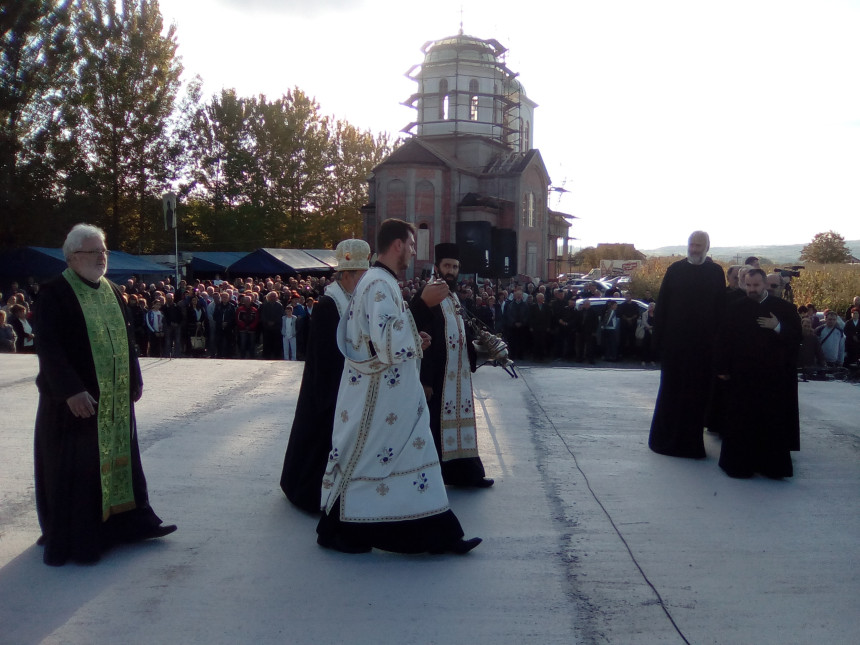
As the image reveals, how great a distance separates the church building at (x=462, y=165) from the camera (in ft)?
141

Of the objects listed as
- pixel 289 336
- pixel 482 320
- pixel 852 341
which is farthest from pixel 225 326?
pixel 852 341

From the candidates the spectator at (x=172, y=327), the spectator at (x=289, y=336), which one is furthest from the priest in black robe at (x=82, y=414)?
the spectator at (x=172, y=327)

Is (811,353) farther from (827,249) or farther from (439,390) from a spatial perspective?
(827,249)

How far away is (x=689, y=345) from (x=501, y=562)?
3.29 m

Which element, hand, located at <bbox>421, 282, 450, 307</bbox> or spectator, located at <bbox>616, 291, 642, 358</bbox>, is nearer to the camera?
hand, located at <bbox>421, 282, 450, 307</bbox>

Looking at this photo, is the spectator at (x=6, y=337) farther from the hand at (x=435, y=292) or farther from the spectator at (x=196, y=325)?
the hand at (x=435, y=292)

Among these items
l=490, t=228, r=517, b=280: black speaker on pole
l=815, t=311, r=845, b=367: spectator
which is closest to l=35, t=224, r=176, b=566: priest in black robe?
l=490, t=228, r=517, b=280: black speaker on pole

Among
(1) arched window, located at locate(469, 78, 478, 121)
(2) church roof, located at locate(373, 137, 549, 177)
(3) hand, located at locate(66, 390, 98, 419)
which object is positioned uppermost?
(1) arched window, located at locate(469, 78, 478, 121)

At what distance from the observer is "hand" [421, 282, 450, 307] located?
171 inches

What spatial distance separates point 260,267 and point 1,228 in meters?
11.4

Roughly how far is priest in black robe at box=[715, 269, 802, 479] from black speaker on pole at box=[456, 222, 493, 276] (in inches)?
228

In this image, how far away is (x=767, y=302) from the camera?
20.1ft

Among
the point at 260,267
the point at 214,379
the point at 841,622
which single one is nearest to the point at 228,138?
the point at 260,267

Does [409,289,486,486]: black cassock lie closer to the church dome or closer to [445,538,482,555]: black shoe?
[445,538,482,555]: black shoe
